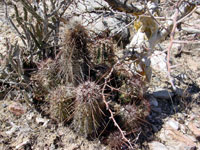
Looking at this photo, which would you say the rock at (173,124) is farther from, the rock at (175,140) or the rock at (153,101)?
the rock at (153,101)

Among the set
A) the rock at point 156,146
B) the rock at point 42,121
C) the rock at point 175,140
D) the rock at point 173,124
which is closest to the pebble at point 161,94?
the rock at point 173,124

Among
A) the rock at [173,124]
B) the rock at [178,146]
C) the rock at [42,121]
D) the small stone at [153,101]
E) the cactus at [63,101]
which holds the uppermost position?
the cactus at [63,101]

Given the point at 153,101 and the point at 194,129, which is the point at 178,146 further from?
the point at 153,101

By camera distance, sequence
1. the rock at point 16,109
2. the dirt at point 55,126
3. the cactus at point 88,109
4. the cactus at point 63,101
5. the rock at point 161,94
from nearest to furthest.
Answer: the cactus at point 88,109 → the cactus at point 63,101 → the dirt at point 55,126 → the rock at point 16,109 → the rock at point 161,94

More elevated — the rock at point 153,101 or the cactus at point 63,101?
the cactus at point 63,101

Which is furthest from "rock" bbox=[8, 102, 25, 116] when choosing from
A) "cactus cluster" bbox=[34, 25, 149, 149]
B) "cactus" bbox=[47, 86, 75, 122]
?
"cactus" bbox=[47, 86, 75, 122]

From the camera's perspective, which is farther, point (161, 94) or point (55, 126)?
point (161, 94)

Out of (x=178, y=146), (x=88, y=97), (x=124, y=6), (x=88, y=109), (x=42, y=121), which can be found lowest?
(x=178, y=146)

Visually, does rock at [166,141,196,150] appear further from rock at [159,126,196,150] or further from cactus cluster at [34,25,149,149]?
cactus cluster at [34,25,149,149]

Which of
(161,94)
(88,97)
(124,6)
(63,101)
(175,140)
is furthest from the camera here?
(161,94)

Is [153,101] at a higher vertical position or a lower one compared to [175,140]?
higher

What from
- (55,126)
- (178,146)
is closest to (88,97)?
(55,126)

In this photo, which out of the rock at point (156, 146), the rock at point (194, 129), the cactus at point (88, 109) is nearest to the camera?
the cactus at point (88, 109)

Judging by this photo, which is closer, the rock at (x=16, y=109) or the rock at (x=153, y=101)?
the rock at (x=16, y=109)
